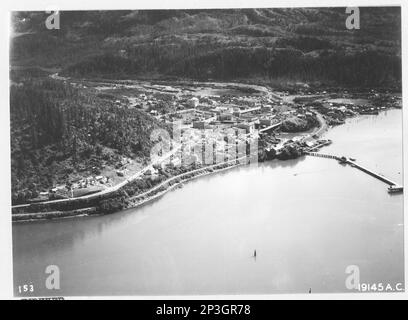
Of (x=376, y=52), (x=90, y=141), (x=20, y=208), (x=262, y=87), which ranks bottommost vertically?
(x=20, y=208)

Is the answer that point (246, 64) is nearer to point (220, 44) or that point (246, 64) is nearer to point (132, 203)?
point (220, 44)

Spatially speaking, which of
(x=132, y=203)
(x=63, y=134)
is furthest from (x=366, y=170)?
(x=63, y=134)

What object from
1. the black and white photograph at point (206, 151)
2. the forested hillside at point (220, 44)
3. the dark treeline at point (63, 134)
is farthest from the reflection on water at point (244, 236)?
the forested hillside at point (220, 44)

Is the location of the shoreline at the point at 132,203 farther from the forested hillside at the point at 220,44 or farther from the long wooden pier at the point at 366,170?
the forested hillside at the point at 220,44

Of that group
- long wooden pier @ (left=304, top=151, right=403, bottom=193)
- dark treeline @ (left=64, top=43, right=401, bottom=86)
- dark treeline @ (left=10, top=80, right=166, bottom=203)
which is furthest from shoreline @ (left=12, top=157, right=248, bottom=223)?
dark treeline @ (left=64, top=43, right=401, bottom=86)

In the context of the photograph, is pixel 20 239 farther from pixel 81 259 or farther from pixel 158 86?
pixel 158 86

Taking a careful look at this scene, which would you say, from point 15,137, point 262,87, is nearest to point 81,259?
point 15,137
